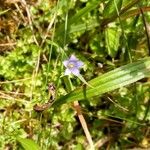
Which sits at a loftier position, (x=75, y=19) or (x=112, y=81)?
(x=75, y=19)

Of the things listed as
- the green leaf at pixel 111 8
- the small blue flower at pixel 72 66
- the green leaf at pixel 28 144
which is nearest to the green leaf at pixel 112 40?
the green leaf at pixel 111 8

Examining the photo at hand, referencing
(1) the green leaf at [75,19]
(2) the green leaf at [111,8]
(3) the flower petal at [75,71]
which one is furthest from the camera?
(1) the green leaf at [75,19]

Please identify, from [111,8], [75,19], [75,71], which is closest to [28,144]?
[75,71]

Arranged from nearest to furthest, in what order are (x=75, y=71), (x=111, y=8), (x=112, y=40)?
(x=75, y=71) → (x=111, y=8) → (x=112, y=40)

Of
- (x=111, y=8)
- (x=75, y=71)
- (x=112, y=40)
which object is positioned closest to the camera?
(x=75, y=71)

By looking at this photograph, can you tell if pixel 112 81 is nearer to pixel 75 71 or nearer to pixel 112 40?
pixel 75 71

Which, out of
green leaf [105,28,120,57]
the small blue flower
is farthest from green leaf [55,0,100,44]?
the small blue flower

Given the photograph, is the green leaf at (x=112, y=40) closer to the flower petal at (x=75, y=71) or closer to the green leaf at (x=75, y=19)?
the green leaf at (x=75, y=19)
